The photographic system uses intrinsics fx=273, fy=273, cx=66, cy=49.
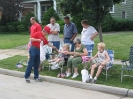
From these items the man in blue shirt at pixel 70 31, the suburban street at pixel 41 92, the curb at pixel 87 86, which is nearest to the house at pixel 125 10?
the man in blue shirt at pixel 70 31

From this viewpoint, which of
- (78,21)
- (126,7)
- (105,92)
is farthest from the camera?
(126,7)

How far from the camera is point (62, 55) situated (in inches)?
351

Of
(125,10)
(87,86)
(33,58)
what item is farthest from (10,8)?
(87,86)

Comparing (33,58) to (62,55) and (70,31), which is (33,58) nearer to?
(62,55)

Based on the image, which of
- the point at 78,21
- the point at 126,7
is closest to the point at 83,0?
the point at 78,21

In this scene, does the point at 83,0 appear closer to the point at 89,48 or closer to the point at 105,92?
the point at 89,48

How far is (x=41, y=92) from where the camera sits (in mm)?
6941

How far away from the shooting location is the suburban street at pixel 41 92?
6.54 metres

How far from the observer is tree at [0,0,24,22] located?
1118 inches

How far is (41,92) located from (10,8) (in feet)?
75.5

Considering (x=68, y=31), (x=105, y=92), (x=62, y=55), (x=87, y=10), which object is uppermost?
(x=87, y=10)

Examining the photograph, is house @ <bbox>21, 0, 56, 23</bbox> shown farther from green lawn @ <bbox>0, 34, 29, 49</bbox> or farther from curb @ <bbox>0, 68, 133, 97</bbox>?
curb @ <bbox>0, 68, 133, 97</bbox>

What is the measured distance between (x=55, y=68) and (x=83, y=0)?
2.49m

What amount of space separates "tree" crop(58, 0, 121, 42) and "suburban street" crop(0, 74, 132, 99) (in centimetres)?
311
